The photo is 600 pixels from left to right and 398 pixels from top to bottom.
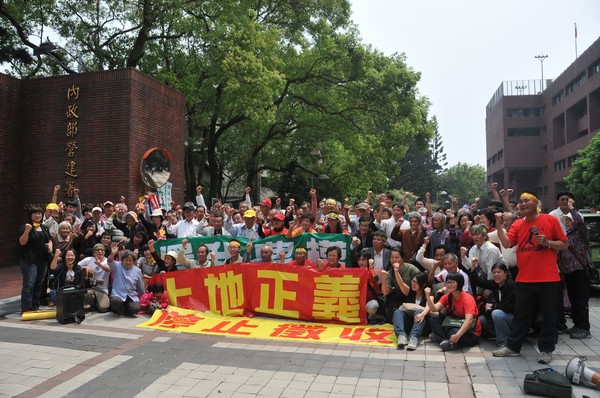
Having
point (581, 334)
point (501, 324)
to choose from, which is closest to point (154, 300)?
point (501, 324)

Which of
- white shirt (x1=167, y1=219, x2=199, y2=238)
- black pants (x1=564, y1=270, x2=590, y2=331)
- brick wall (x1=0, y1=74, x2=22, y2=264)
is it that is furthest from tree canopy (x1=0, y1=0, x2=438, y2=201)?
black pants (x1=564, y1=270, x2=590, y2=331)

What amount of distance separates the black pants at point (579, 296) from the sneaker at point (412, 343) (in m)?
2.43

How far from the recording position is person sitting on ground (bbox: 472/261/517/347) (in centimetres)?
644

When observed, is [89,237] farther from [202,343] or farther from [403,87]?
[403,87]

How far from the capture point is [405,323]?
6.93 meters

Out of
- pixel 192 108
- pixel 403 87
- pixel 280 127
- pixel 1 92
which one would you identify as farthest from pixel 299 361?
pixel 280 127

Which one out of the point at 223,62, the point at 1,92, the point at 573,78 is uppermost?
the point at 573,78

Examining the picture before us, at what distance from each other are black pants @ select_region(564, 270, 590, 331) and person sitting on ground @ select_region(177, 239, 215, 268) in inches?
235

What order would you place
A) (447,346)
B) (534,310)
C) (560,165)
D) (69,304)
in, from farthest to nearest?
(560,165), (69,304), (447,346), (534,310)

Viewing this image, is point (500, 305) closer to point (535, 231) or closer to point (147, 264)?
point (535, 231)

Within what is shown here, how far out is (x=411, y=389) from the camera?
504 cm

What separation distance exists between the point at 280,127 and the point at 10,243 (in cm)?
1531

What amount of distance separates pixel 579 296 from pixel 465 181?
9988cm

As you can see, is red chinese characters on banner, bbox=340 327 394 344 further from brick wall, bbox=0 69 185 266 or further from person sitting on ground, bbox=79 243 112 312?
brick wall, bbox=0 69 185 266
